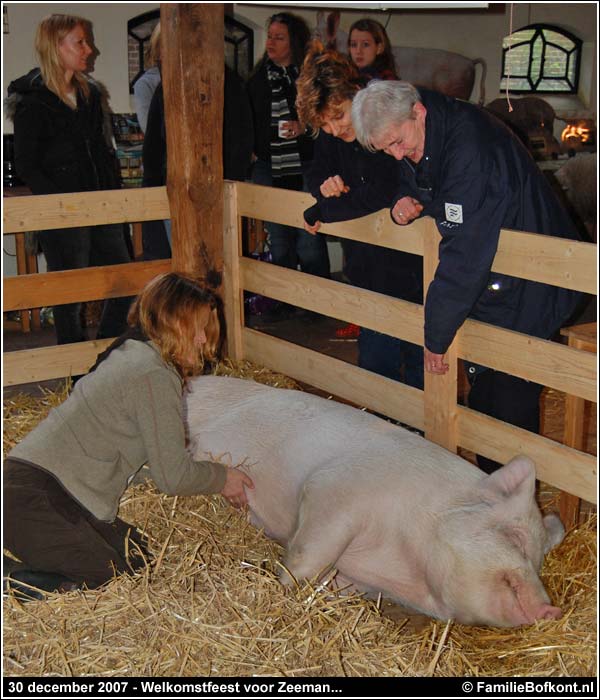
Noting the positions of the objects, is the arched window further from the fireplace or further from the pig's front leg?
the pig's front leg

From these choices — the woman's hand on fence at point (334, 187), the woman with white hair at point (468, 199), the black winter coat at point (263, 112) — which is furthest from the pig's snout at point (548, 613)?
the black winter coat at point (263, 112)

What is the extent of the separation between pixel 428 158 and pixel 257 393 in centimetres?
111

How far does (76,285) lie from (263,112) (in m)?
2.28

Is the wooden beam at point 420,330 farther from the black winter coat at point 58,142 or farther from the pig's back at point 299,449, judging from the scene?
the black winter coat at point 58,142

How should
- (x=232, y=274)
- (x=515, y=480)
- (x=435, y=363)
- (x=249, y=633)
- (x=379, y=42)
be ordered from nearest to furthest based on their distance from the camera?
(x=249, y=633)
(x=515, y=480)
(x=435, y=363)
(x=232, y=274)
(x=379, y=42)

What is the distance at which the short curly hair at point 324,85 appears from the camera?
3752 millimetres

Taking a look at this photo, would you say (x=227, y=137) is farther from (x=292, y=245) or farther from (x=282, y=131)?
(x=292, y=245)

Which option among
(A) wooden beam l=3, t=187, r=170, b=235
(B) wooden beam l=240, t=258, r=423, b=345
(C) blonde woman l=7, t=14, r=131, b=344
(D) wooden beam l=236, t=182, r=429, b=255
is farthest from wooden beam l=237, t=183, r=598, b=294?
(C) blonde woman l=7, t=14, r=131, b=344

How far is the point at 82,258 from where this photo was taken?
495 centimetres

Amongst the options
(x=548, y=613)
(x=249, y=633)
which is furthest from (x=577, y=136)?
(x=249, y=633)

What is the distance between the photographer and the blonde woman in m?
4.40
